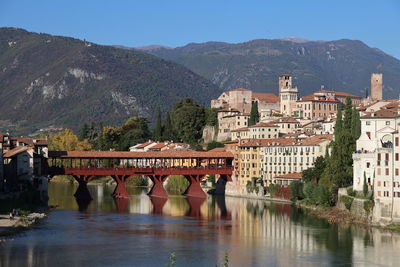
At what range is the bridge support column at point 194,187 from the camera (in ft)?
320

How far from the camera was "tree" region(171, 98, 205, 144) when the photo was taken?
13212 centimetres

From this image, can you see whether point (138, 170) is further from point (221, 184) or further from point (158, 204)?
point (158, 204)

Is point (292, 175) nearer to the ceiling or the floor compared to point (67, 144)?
nearer to the floor

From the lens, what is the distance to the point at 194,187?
324 feet

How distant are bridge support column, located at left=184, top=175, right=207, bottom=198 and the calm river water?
17205mm

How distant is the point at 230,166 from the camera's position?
337ft

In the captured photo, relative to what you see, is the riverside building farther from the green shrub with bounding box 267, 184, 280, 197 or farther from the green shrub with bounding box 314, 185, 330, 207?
the green shrub with bounding box 267, 184, 280, 197

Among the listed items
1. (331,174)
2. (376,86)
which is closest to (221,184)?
(331,174)

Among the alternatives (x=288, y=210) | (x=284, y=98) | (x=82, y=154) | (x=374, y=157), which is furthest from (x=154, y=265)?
(x=284, y=98)

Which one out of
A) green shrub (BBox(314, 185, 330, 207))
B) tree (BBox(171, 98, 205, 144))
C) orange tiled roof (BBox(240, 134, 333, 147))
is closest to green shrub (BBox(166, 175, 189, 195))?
orange tiled roof (BBox(240, 134, 333, 147))

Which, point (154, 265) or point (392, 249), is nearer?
point (154, 265)

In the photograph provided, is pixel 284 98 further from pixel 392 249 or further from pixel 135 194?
pixel 392 249

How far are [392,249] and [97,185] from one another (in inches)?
2916

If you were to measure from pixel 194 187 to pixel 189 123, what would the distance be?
1373 inches
